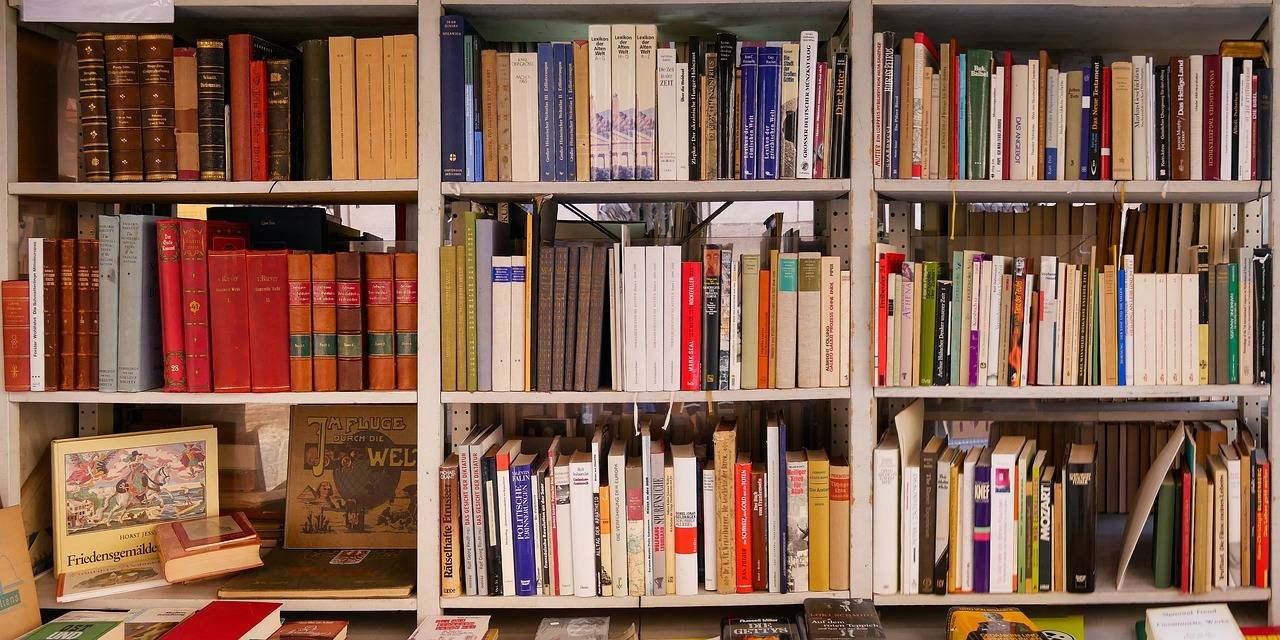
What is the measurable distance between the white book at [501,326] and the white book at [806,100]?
2.04 ft

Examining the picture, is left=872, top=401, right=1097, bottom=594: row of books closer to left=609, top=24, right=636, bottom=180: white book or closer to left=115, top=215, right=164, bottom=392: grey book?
left=609, top=24, right=636, bottom=180: white book

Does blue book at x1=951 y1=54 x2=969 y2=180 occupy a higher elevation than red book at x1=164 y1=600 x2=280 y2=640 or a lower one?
higher

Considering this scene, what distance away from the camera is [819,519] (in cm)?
166

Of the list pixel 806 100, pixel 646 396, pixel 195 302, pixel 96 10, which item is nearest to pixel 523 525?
pixel 646 396

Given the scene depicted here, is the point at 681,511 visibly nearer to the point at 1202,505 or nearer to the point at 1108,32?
the point at 1202,505

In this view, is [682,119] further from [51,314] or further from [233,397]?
[51,314]

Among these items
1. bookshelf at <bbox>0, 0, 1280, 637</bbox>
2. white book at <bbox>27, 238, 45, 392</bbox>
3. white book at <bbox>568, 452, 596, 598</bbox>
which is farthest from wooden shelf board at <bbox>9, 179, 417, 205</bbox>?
white book at <bbox>568, 452, 596, 598</bbox>

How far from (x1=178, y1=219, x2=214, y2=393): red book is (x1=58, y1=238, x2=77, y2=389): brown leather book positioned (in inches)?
9.3

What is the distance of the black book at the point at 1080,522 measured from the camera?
5.37 ft

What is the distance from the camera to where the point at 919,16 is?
5.58ft

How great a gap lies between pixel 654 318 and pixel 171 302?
3.21ft

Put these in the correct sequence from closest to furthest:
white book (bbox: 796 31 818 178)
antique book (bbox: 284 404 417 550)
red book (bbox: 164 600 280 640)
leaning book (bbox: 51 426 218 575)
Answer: red book (bbox: 164 600 280 640)
white book (bbox: 796 31 818 178)
leaning book (bbox: 51 426 218 575)
antique book (bbox: 284 404 417 550)

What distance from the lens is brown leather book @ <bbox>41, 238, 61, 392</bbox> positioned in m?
1.66

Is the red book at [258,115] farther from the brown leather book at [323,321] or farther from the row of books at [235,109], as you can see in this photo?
the brown leather book at [323,321]
